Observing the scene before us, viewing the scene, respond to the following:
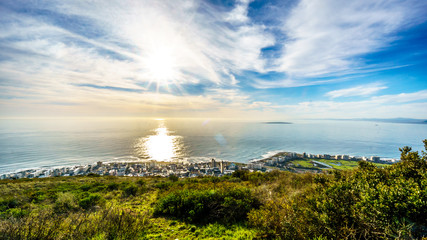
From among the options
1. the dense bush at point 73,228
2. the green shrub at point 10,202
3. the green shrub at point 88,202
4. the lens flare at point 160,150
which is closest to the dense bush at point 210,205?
the dense bush at point 73,228

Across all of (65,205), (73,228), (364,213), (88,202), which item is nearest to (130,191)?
(88,202)

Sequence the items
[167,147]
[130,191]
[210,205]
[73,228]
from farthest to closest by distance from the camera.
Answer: [167,147], [130,191], [210,205], [73,228]

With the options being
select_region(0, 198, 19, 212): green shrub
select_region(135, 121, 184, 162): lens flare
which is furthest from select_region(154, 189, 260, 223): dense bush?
select_region(135, 121, 184, 162): lens flare

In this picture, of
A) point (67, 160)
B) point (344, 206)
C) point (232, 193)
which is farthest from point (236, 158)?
point (67, 160)

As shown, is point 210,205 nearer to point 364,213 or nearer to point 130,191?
point 364,213

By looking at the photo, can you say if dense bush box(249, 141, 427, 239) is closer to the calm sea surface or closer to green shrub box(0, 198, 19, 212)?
green shrub box(0, 198, 19, 212)

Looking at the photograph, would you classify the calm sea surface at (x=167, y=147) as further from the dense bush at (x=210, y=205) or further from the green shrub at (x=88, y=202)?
the green shrub at (x=88, y=202)

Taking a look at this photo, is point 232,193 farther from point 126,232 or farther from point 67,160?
point 67,160

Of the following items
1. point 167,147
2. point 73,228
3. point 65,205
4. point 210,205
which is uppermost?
point 73,228

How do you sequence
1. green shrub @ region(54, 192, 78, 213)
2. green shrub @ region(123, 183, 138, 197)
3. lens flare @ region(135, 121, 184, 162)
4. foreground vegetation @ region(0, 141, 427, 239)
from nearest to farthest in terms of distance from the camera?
foreground vegetation @ region(0, 141, 427, 239)
green shrub @ region(54, 192, 78, 213)
green shrub @ region(123, 183, 138, 197)
lens flare @ region(135, 121, 184, 162)

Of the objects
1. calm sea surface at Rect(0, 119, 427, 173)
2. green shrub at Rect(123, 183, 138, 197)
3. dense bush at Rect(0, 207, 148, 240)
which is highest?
dense bush at Rect(0, 207, 148, 240)
